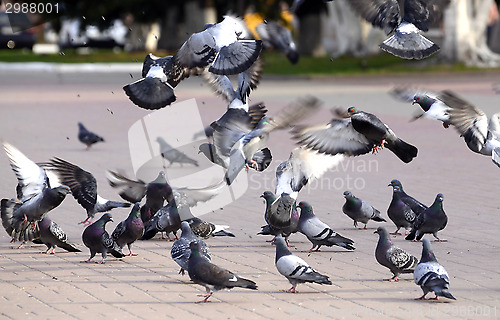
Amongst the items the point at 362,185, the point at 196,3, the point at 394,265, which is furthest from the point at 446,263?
the point at 196,3

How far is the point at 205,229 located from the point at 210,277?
182 centimetres

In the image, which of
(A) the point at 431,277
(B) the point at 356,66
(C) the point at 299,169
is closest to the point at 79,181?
(C) the point at 299,169

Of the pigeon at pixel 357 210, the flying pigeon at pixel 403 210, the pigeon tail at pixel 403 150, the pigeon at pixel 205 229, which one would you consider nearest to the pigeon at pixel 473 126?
the pigeon tail at pixel 403 150

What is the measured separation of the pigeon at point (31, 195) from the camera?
738cm

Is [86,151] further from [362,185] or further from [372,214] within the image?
[372,214]

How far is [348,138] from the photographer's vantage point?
7.88m

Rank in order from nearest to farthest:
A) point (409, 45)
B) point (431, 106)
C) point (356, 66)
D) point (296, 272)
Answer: point (296, 272) → point (431, 106) → point (409, 45) → point (356, 66)

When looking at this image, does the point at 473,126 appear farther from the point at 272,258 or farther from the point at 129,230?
the point at 129,230

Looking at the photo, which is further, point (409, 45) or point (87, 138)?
point (87, 138)

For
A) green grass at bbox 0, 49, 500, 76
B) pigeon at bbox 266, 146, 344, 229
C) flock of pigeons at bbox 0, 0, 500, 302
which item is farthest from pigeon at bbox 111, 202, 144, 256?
green grass at bbox 0, 49, 500, 76

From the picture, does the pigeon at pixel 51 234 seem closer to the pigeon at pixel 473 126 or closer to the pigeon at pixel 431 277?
the pigeon at pixel 431 277

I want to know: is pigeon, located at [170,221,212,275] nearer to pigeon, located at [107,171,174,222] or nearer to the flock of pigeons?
the flock of pigeons

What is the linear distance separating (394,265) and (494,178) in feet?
16.9

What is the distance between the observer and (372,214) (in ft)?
28.1
